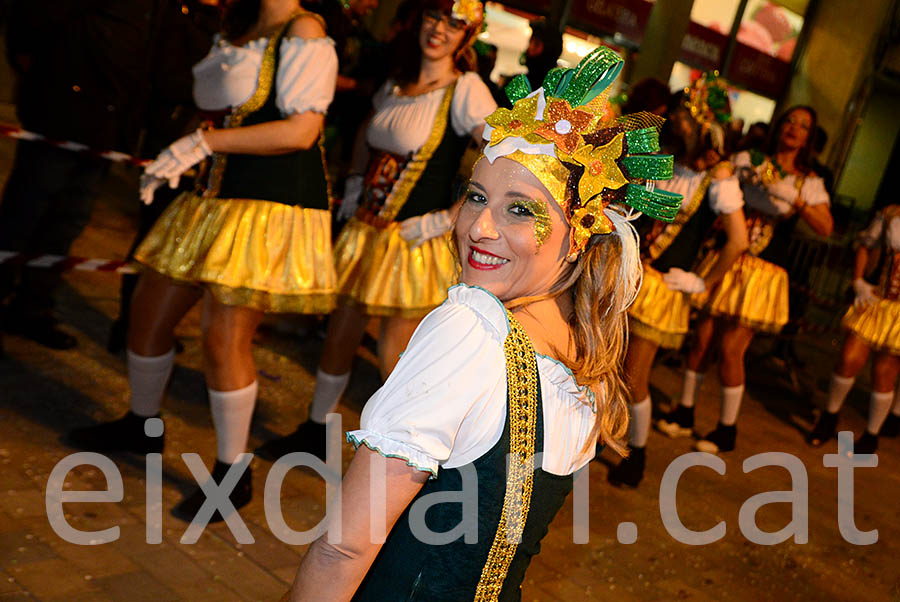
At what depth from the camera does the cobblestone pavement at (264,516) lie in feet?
9.18

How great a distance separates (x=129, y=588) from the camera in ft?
8.75

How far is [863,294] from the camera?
614 cm

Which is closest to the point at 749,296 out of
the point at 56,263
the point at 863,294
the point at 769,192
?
the point at 769,192

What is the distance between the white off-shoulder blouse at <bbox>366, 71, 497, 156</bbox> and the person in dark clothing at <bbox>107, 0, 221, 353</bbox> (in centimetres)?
138

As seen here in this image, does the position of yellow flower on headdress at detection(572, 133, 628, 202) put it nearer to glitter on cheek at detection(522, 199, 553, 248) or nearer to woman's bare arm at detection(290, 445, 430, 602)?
glitter on cheek at detection(522, 199, 553, 248)

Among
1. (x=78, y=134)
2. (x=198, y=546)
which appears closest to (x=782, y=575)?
(x=198, y=546)

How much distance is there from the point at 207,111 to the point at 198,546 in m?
1.55

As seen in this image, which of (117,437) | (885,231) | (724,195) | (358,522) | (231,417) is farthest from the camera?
(885,231)

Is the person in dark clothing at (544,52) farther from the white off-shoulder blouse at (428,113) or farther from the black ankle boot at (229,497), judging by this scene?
the black ankle boot at (229,497)

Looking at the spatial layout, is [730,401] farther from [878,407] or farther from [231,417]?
[231,417]

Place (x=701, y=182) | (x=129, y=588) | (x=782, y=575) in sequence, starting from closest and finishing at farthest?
→ (x=129, y=588) → (x=782, y=575) → (x=701, y=182)

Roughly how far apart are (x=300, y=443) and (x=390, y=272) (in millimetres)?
899

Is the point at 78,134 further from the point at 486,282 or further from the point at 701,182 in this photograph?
the point at 486,282

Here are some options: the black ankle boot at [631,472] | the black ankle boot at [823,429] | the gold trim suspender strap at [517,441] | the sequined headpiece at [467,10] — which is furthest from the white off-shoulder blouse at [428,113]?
the black ankle boot at [823,429]
